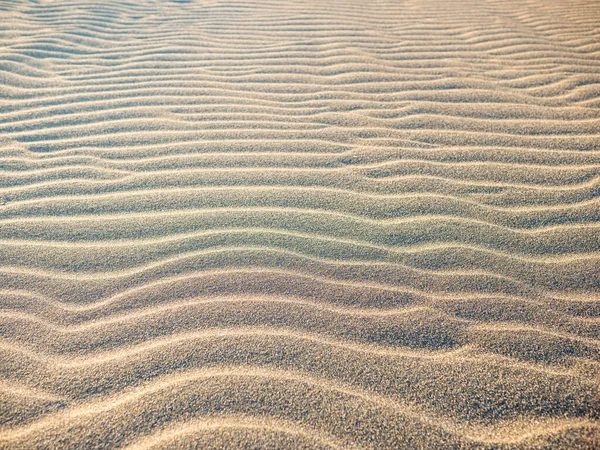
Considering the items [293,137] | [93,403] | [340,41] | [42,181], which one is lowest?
A: [93,403]

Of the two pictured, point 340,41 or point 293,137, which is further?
point 340,41

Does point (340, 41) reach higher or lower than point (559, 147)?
higher

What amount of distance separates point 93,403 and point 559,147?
2860mm

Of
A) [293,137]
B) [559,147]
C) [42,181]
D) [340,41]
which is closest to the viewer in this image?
[42,181]

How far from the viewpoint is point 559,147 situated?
8.22 feet

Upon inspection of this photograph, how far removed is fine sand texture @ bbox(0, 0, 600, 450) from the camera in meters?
1.31

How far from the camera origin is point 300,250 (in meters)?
1.90

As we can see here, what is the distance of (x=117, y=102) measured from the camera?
10.0ft

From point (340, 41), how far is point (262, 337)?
3502mm

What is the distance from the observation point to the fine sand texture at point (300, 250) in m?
1.31

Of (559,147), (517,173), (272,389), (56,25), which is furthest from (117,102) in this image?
(559,147)

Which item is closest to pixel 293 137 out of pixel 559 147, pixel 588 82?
pixel 559 147

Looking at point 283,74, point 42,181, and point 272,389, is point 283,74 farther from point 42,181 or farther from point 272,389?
point 272,389

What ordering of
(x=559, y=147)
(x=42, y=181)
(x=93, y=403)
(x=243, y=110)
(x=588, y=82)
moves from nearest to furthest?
(x=93, y=403) → (x=42, y=181) → (x=559, y=147) → (x=243, y=110) → (x=588, y=82)
